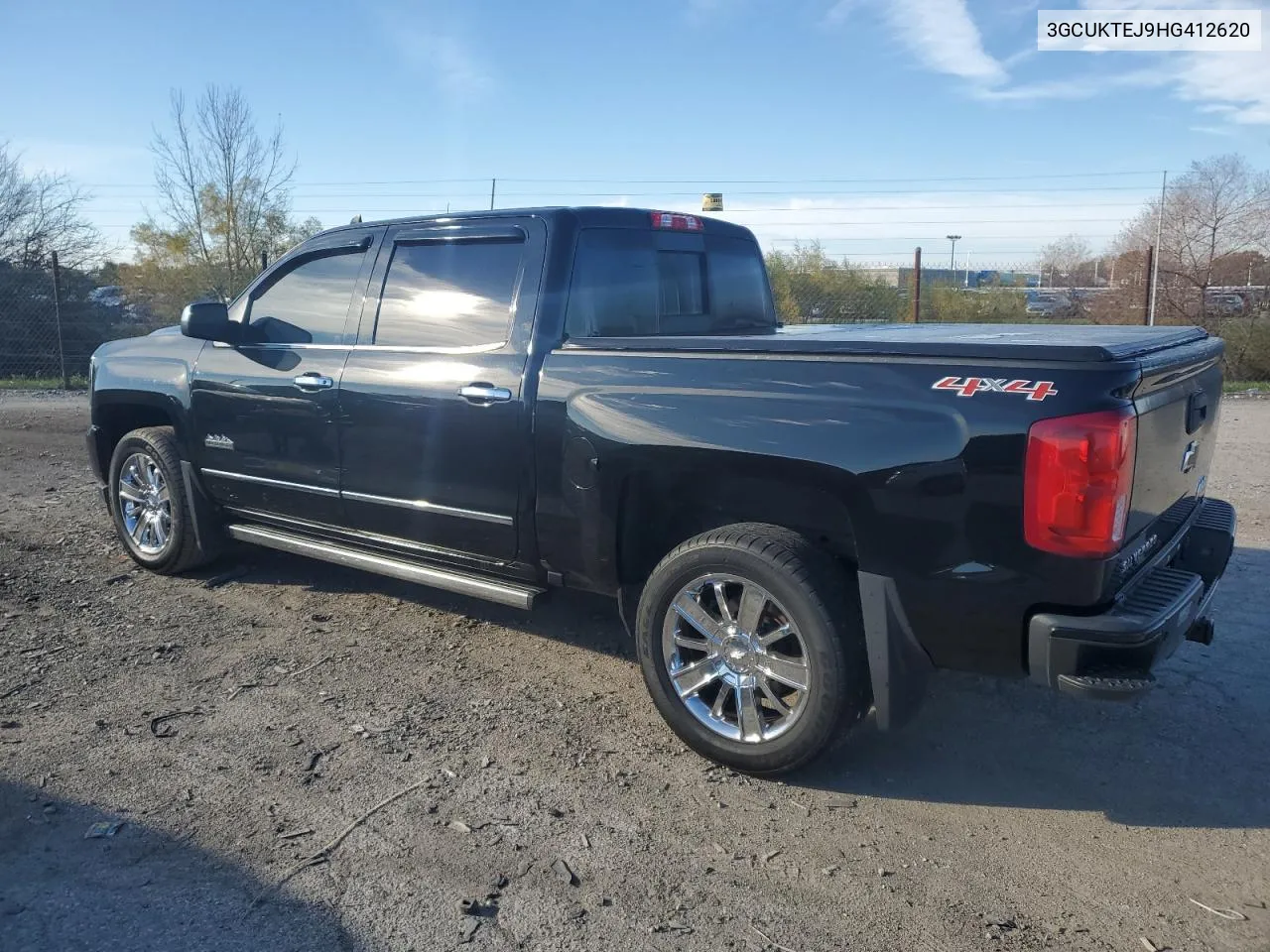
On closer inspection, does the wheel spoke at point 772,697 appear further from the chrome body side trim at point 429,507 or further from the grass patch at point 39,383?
the grass patch at point 39,383

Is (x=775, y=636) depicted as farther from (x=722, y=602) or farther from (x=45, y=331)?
(x=45, y=331)

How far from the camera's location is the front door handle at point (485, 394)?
162 inches

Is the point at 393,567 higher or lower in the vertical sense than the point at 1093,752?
higher

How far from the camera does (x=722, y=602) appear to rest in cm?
361

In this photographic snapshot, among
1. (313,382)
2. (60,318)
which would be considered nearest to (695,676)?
(313,382)

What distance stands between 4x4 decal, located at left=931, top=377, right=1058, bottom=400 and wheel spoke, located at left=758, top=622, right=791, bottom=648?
96cm

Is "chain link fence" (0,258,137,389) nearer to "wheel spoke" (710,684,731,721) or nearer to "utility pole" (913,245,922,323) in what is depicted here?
"utility pole" (913,245,922,323)

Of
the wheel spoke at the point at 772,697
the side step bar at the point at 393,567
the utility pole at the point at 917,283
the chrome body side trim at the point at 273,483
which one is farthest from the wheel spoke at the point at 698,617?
the utility pole at the point at 917,283

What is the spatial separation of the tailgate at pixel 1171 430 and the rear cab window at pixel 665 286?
6.81ft

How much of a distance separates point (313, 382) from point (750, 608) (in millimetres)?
2436

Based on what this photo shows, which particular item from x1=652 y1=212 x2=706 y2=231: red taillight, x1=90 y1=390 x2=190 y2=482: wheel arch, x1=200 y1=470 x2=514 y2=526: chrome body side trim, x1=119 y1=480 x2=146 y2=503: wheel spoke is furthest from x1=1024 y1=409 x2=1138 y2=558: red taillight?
x1=119 y1=480 x2=146 y2=503: wheel spoke

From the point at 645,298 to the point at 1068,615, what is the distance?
A: 2.32m

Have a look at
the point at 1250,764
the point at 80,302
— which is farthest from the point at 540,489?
the point at 80,302

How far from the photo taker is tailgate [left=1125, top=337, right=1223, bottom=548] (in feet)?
10.0
